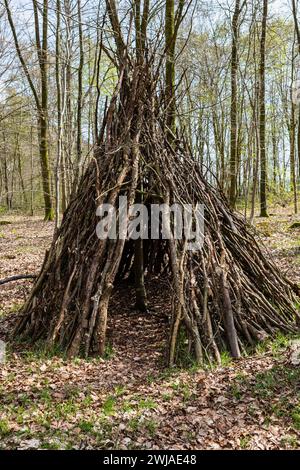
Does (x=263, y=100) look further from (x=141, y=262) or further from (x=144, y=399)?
(x=144, y=399)

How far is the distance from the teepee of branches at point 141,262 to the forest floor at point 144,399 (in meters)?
0.26

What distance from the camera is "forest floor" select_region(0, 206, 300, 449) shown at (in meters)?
2.83

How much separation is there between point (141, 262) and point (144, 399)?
81.2 inches

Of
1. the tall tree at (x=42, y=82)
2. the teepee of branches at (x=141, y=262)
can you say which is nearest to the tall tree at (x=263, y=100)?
the tall tree at (x=42, y=82)

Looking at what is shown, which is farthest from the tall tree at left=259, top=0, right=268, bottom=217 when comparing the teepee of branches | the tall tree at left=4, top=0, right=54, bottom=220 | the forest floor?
the forest floor

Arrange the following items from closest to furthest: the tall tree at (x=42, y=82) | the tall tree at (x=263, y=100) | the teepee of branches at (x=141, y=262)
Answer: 1. the teepee of branches at (x=141, y=262)
2. the tall tree at (x=263, y=100)
3. the tall tree at (x=42, y=82)

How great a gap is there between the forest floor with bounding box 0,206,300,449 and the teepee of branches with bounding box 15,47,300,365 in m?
0.26

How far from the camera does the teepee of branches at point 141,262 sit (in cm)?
418

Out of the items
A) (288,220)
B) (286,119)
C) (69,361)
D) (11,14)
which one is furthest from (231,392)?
(286,119)

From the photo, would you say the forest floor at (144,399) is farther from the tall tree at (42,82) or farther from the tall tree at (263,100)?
the tall tree at (42,82)

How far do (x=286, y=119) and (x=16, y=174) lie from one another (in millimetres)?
17138

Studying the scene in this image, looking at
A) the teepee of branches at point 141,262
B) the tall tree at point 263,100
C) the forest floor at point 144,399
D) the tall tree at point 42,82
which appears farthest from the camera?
the tall tree at point 42,82

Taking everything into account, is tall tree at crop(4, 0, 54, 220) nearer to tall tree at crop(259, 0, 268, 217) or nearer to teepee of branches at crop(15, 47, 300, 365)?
tall tree at crop(259, 0, 268, 217)

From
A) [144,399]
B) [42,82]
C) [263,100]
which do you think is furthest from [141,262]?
[42,82]
